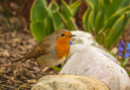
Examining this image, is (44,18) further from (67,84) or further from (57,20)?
(67,84)

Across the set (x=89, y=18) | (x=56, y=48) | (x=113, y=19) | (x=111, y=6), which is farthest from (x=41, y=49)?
(x=111, y=6)

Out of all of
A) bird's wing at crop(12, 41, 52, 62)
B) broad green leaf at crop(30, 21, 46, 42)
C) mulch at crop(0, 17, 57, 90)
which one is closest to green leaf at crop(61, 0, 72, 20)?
broad green leaf at crop(30, 21, 46, 42)

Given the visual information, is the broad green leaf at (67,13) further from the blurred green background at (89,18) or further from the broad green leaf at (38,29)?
the broad green leaf at (38,29)

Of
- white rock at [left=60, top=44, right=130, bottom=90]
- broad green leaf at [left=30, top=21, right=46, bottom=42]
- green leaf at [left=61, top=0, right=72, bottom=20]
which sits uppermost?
green leaf at [left=61, top=0, right=72, bottom=20]

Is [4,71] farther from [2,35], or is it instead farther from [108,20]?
[108,20]

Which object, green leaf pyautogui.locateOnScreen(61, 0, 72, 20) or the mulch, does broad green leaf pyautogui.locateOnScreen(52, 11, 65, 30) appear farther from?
the mulch

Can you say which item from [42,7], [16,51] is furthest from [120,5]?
[16,51]

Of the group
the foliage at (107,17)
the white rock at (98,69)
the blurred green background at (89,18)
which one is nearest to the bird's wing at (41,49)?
the white rock at (98,69)
